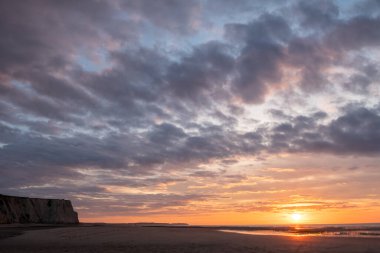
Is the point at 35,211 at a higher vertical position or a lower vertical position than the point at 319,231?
higher

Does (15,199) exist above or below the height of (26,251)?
above

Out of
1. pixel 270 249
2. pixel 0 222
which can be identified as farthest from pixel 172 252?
pixel 0 222

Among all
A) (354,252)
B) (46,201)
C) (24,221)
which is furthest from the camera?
(46,201)

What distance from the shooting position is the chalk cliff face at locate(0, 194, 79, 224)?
89812 mm

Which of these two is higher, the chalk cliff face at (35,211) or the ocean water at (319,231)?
the chalk cliff face at (35,211)

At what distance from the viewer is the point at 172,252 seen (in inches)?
941

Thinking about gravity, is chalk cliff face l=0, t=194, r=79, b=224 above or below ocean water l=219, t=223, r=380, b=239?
above

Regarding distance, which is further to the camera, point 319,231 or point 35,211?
point 35,211

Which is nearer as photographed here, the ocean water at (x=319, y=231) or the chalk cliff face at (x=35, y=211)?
the ocean water at (x=319, y=231)

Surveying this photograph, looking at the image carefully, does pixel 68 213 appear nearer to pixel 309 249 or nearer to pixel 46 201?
pixel 46 201

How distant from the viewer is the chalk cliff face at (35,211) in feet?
295

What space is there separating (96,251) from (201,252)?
6.95m

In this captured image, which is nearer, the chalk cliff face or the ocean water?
the ocean water

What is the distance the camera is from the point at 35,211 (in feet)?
333
